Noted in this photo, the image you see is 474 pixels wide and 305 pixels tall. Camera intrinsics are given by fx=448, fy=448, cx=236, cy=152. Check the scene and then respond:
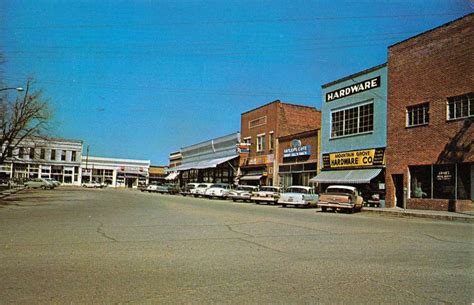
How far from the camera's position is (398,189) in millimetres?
29766

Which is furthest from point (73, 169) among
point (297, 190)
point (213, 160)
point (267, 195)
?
point (297, 190)

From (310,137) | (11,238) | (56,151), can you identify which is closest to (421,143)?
(310,137)

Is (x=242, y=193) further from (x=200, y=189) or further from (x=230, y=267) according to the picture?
(x=230, y=267)

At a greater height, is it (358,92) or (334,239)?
(358,92)

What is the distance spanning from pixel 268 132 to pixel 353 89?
1596 centimetres

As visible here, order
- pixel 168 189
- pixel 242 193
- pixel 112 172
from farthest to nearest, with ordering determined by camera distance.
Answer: pixel 112 172 → pixel 168 189 → pixel 242 193

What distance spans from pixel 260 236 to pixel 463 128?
56.3 feet

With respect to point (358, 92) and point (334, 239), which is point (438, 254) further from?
point (358, 92)

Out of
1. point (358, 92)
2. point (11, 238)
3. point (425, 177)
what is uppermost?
point (358, 92)

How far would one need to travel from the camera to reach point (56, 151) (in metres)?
95.6

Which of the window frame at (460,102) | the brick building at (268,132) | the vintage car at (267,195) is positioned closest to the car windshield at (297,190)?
the vintage car at (267,195)

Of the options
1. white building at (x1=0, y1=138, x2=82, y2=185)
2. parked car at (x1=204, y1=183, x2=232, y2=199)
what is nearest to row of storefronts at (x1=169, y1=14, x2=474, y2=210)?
parked car at (x1=204, y1=183, x2=232, y2=199)

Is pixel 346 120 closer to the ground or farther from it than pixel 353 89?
closer to the ground

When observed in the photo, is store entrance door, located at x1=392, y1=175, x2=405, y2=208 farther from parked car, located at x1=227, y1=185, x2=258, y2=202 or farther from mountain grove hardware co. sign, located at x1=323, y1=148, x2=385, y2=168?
parked car, located at x1=227, y1=185, x2=258, y2=202
